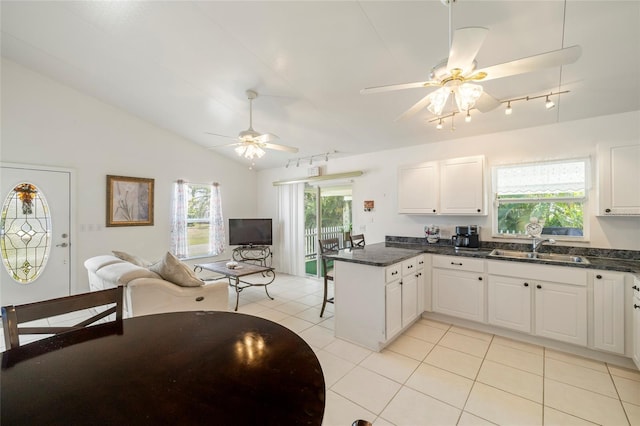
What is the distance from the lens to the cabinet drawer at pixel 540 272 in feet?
8.29

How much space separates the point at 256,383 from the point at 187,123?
472 cm

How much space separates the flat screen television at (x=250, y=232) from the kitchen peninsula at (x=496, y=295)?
325cm

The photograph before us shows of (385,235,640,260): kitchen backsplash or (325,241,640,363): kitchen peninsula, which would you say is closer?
(325,241,640,363): kitchen peninsula

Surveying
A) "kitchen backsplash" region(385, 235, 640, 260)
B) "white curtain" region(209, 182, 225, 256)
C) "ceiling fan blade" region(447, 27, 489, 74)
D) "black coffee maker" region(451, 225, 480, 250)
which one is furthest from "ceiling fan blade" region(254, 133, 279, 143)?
"white curtain" region(209, 182, 225, 256)

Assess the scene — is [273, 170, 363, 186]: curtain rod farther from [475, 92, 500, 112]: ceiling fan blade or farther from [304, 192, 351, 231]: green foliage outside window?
[475, 92, 500, 112]: ceiling fan blade

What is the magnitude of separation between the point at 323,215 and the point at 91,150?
4.07 meters

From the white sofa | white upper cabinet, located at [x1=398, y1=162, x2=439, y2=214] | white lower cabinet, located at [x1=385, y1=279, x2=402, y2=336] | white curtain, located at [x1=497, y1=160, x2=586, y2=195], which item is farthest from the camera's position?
white upper cabinet, located at [x1=398, y1=162, x2=439, y2=214]

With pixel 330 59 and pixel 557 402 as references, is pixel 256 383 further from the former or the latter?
pixel 330 59

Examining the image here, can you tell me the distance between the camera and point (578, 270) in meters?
2.52

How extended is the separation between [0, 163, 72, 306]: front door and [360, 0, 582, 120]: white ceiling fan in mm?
4679

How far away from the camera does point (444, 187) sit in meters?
3.57

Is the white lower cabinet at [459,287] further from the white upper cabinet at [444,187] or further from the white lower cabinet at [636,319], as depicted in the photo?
the white lower cabinet at [636,319]

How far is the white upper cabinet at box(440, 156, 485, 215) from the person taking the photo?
3.31 metres

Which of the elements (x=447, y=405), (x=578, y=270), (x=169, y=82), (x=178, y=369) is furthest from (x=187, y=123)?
(x=578, y=270)
